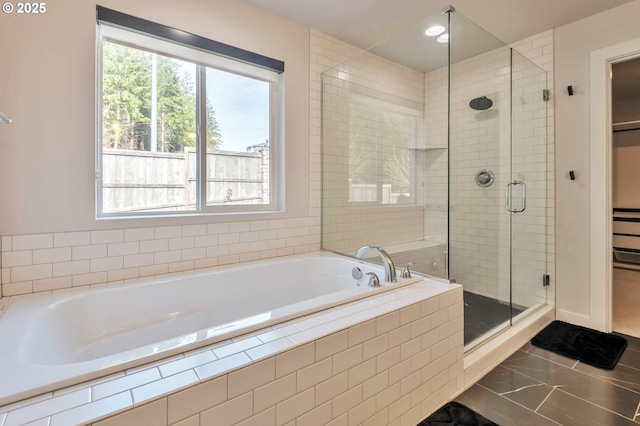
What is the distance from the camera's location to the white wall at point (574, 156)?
258 centimetres

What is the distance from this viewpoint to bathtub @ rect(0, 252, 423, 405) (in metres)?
0.99

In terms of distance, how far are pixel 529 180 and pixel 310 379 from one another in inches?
108

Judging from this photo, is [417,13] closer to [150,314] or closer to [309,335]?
[309,335]

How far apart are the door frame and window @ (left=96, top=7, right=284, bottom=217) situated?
2.62 meters

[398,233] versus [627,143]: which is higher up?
[627,143]

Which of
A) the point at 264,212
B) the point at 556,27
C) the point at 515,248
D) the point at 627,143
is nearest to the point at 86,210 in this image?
the point at 264,212

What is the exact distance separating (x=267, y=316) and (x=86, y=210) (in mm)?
1359

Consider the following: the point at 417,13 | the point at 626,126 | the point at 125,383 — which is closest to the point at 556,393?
the point at 125,383

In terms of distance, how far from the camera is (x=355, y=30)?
285 cm

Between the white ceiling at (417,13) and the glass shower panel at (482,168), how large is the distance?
0.21 metres

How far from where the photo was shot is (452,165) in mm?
2498

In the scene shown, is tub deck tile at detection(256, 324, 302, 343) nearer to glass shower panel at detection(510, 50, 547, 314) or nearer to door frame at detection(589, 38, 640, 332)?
glass shower panel at detection(510, 50, 547, 314)

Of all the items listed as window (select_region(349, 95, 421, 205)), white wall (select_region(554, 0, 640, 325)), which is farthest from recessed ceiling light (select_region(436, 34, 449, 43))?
white wall (select_region(554, 0, 640, 325))

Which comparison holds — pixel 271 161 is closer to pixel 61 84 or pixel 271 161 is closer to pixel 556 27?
pixel 61 84
